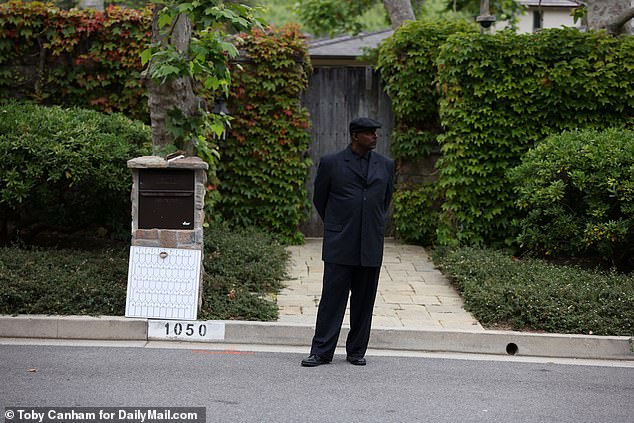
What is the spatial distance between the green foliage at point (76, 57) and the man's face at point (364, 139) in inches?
214

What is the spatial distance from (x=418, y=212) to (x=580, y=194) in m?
2.71

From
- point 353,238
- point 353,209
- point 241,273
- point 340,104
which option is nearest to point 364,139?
point 353,209

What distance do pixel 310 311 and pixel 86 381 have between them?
2.76 meters

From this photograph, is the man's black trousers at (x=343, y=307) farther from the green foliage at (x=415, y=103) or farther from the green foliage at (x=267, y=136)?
the green foliage at (x=267, y=136)

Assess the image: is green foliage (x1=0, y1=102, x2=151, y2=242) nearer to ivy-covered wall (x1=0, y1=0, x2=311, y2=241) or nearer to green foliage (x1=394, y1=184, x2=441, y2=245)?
→ ivy-covered wall (x1=0, y1=0, x2=311, y2=241)

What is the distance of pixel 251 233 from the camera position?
11.5m

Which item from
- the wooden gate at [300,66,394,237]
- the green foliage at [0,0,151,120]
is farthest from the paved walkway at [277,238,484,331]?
the green foliage at [0,0,151,120]

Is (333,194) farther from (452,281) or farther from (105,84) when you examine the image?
(105,84)

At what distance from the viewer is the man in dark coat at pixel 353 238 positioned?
6703mm

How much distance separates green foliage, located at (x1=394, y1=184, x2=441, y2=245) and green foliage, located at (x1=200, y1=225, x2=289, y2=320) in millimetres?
1933

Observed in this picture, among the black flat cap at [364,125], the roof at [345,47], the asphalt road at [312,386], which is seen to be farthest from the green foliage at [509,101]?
the roof at [345,47]

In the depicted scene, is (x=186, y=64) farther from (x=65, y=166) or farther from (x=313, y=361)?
(x=313, y=361)

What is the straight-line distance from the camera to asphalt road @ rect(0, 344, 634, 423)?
550cm

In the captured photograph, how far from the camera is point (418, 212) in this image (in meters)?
12.0
